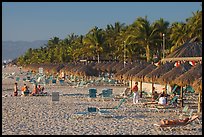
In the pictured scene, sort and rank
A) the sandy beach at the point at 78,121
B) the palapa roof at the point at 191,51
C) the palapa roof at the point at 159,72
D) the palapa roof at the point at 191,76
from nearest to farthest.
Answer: the sandy beach at the point at 78,121, the palapa roof at the point at 191,76, the palapa roof at the point at 159,72, the palapa roof at the point at 191,51

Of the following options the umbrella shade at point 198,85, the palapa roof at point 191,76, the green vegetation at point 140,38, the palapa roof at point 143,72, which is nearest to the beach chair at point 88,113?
the palapa roof at point 191,76

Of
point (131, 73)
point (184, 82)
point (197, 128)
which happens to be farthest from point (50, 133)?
point (131, 73)

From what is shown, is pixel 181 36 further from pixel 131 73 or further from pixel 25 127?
pixel 25 127

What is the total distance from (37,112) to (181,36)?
77.4ft

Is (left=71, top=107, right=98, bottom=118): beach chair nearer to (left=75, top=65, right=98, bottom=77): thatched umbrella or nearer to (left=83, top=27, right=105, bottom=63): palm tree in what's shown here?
(left=75, top=65, right=98, bottom=77): thatched umbrella

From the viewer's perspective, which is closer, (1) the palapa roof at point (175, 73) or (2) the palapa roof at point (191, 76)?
(2) the palapa roof at point (191, 76)

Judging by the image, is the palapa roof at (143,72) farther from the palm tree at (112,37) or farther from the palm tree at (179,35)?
the palm tree at (112,37)

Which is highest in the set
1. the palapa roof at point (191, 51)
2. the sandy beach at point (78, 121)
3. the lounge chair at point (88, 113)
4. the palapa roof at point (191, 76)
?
the palapa roof at point (191, 51)

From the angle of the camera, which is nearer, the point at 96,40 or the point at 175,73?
the point at 175,73

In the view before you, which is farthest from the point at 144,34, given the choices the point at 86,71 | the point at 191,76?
the point at 191,76

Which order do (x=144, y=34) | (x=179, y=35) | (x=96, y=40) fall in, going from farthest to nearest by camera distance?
(x=96, y=40)
(x=144, y=34)
(x=179, y=35)

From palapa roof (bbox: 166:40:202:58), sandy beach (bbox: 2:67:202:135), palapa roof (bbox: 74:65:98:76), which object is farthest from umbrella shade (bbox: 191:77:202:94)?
palapa roof (bbox: 74:65:98:76)

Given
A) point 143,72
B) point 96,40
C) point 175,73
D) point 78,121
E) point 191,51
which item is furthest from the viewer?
point 96,40

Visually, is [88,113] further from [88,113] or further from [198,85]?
[198,85]
